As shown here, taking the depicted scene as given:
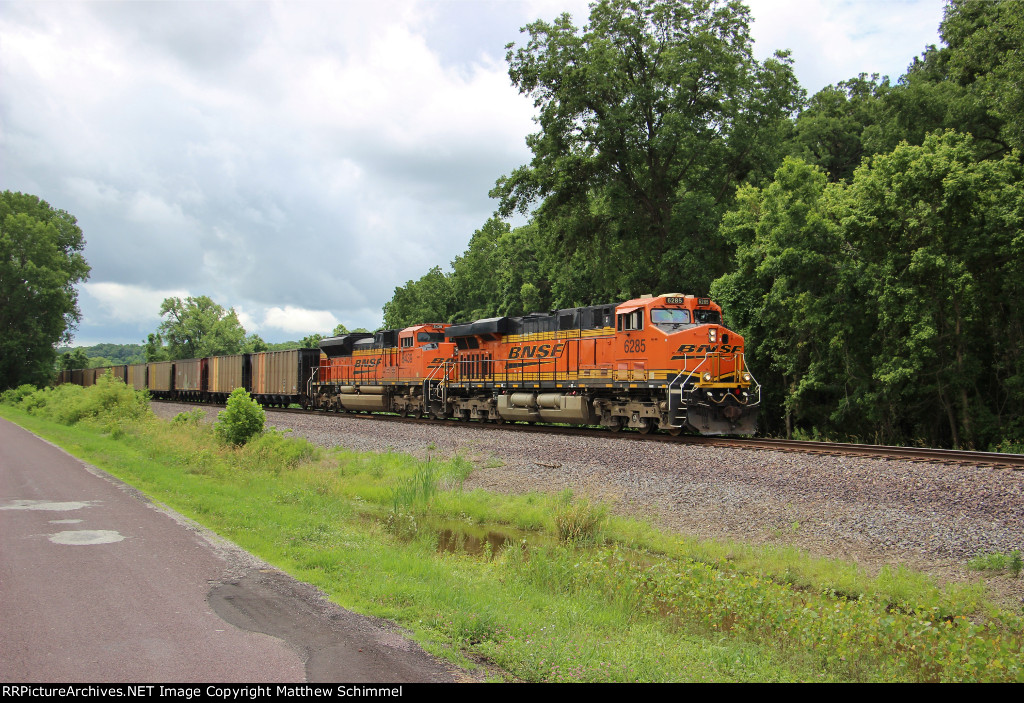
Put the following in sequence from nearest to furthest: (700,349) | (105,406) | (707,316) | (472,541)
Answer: (472,541) → (700,349) → (707,316) → (105,406)

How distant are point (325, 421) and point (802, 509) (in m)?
24.4

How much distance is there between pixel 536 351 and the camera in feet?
81.5

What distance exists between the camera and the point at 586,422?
22578 millimetres

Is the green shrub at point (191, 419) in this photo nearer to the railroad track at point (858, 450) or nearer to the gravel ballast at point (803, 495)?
the railroad track at point (858, 450)

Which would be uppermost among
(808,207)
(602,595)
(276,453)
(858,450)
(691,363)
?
(808,207)

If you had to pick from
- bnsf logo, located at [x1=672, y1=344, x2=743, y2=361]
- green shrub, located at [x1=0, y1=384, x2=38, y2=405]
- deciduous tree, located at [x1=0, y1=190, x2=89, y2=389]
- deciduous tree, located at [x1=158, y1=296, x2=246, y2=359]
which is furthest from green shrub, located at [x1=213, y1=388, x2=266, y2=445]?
deciduous tree, located at [x1=158, y1=296, x2=246, y2=359]

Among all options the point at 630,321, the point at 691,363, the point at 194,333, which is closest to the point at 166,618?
the point at 691,363

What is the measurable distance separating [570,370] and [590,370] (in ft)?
3.52

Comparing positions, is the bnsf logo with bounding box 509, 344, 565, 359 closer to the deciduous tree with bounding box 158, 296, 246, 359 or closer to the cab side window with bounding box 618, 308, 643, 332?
A: the cab side window with bounding box 618, 308, 643, 332

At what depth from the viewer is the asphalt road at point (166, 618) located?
16.9 feet

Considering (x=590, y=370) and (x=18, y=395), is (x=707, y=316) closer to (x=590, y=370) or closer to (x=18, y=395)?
(x=590, y=370)

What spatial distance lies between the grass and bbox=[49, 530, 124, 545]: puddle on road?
1.46 metres

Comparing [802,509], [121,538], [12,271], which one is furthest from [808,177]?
[12,271]

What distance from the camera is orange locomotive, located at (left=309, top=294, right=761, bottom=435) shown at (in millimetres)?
19234
